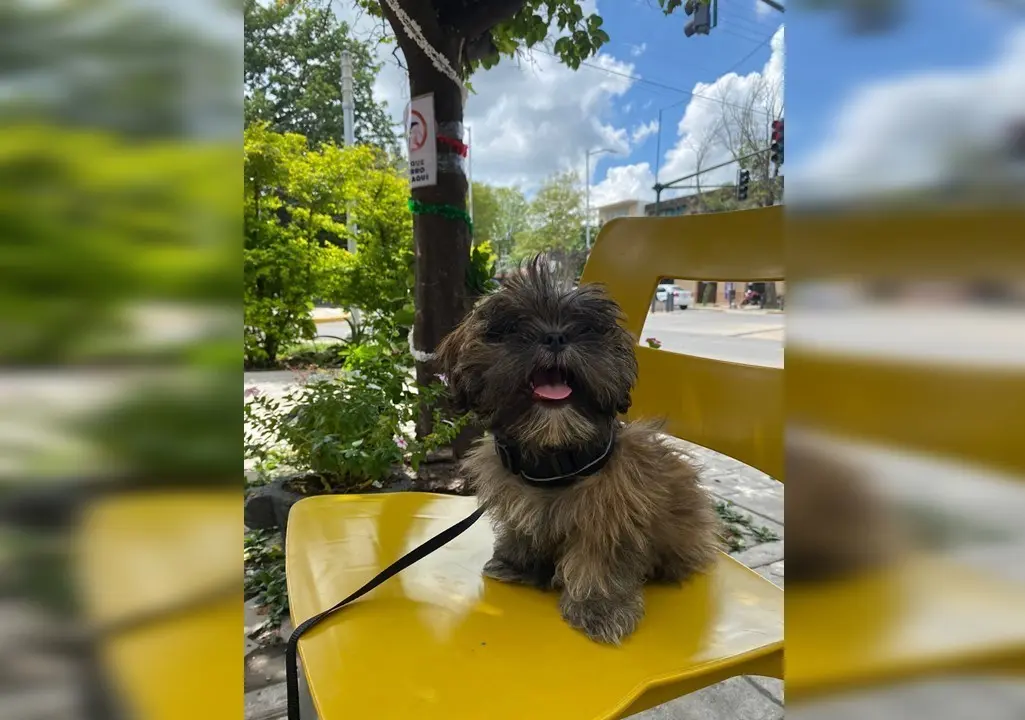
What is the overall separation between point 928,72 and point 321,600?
1.40 m

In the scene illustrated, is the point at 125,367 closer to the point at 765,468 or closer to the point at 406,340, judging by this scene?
the point at 765,468

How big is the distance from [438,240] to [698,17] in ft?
6.79

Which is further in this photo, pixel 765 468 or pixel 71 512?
pixel 765 468

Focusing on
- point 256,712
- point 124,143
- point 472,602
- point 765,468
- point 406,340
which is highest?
point 124,143

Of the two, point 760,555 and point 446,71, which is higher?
point 446,71

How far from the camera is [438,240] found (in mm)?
2998

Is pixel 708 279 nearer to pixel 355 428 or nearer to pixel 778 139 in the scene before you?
Answer: pixel 778 139

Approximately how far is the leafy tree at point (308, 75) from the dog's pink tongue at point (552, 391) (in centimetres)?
81

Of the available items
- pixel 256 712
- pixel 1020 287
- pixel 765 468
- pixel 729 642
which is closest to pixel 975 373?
pixel 1020 287

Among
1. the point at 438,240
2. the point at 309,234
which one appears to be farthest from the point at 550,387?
the point at 309,234

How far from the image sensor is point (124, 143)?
33 cm

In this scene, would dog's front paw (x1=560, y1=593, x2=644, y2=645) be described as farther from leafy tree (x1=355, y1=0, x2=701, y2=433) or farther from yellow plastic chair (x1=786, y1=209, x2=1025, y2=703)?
leafy tree (x1=355, y1=0, x2=701, y2=433)

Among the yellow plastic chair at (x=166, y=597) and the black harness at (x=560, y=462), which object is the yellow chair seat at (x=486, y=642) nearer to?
the black harness at (x=560, y=462)

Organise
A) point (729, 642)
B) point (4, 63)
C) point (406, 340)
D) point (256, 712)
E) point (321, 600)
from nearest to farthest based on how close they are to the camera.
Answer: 1. point (4, 63)
2. point (729, 642)
3. point (321, 600)
4. point (256, 712)
5. point (406, 340)
